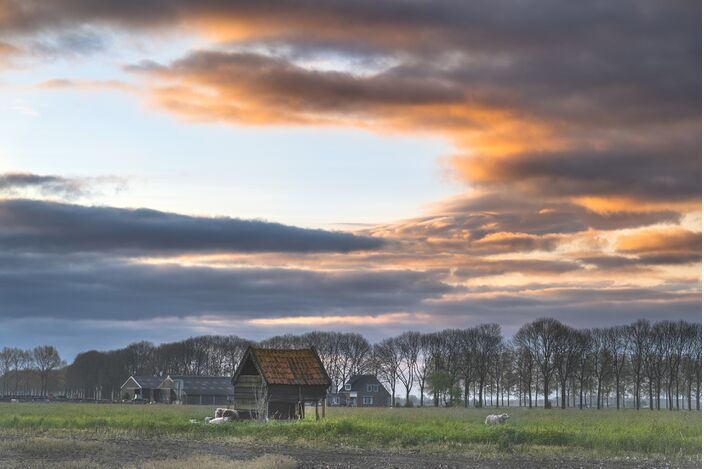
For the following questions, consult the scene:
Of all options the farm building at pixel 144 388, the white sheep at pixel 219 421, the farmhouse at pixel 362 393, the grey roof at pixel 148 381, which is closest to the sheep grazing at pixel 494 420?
the white sheep at pixel 219 421

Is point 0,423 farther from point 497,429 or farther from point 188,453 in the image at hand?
point 497,429

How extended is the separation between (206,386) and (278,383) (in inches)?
3477

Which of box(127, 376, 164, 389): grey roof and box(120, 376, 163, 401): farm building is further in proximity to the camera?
box(127, 376, 164, 389): grey roof

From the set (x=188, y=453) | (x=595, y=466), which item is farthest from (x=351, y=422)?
(x=595, y=466)

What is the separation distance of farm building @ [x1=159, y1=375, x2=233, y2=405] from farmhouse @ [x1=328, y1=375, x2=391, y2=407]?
3439 centimetres

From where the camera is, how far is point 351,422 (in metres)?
47.2

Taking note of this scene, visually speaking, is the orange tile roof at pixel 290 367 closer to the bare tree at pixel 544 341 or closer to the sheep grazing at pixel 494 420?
the sheep grazing at pixel 494 420

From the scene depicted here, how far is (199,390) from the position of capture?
5566 inches

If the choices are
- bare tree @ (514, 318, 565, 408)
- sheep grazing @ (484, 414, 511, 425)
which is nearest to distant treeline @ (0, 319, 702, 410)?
bare tree @ (514, 318, 565, 408)

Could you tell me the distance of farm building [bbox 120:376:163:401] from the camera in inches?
6255

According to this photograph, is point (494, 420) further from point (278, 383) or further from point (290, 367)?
point (278, 383)

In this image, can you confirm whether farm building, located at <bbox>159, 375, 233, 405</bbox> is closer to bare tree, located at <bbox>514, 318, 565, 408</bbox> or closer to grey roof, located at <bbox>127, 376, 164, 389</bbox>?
grey roof, located at <bbox>127, 376, 164, 389</bbox>

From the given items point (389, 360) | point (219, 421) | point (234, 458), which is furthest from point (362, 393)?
point (234, 458)

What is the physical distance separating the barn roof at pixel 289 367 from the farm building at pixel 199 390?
79872 millimetres
